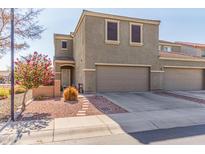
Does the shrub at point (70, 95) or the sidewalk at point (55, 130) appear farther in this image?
the shrub at point (70, 95)

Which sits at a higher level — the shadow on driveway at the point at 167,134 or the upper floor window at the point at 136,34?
the upper floor window at the point at 136,34

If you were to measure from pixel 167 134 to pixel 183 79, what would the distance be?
14258 millimetres

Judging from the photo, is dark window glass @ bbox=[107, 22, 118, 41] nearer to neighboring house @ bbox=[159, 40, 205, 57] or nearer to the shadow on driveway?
the shadow on driveway

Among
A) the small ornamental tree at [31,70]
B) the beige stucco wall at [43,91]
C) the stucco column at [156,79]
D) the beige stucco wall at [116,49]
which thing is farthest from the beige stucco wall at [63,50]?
the small ornamental tree at [31,70]

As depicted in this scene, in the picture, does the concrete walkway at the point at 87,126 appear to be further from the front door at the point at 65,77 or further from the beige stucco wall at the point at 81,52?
the front door at the point at 65,77

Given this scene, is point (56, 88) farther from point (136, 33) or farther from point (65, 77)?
point (136, 33)

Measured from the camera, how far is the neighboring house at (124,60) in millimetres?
14312

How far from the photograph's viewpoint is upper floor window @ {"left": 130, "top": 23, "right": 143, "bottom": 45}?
15.6 metres

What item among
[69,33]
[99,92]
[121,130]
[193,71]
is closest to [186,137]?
[121,130]

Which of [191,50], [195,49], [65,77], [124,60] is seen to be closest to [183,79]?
[124,60]

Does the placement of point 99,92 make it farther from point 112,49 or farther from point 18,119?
point 18,119

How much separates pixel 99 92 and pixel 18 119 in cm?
816

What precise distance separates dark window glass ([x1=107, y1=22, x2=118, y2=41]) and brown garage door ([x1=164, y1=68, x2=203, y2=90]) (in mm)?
6387

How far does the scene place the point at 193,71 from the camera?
61.5 feet
